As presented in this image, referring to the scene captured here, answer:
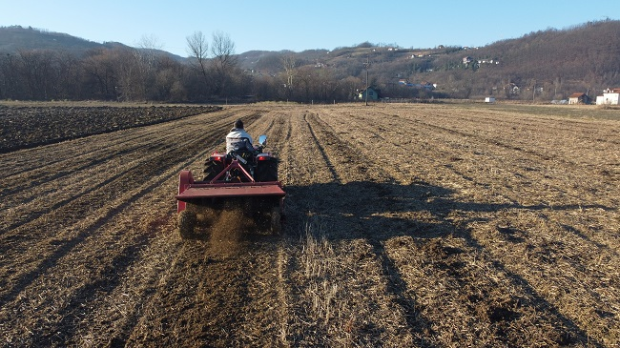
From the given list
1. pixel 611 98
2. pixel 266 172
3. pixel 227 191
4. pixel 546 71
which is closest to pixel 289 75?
pixel 611 98

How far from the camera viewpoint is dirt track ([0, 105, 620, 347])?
3.66m

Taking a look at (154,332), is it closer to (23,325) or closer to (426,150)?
(23,325)

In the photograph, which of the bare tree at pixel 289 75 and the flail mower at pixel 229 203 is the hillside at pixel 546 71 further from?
the flail mower at pixel 229 203

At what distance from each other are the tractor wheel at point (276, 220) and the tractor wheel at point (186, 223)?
106cm

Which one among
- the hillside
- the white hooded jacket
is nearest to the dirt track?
the white hooded jacket

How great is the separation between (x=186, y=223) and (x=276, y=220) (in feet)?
3.96

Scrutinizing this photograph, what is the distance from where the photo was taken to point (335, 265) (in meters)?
4.96

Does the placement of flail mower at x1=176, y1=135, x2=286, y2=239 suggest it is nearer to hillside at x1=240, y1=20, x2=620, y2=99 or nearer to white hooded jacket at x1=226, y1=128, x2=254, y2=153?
white hooded jacket at x1=226, y1=128, x2=254, y2=153

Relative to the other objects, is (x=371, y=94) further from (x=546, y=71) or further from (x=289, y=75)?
(x=546, y=71)

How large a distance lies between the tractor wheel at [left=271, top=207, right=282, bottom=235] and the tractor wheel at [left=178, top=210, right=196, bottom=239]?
3.49ft

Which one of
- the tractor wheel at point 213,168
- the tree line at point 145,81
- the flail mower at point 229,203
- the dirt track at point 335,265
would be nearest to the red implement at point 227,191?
the flail mower at point 229,203

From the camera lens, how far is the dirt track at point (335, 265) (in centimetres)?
366

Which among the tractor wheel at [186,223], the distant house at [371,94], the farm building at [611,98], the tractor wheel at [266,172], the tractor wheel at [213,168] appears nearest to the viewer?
the tractor wheel at [186,223]

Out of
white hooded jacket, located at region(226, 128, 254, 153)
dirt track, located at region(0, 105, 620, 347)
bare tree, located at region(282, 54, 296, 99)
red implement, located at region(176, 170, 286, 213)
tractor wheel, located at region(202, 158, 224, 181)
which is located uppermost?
bare tree, located at region(282, 54, 296, 99)
